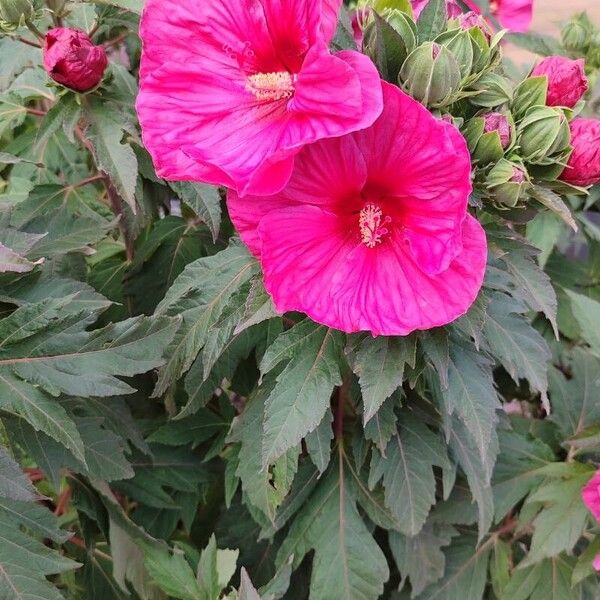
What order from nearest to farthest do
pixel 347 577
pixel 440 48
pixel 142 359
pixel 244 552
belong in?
pixel 440 48
pixel 142 359
pixel 347 577
pixel 244 552

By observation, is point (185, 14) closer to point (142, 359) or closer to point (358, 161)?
point (358, 161)

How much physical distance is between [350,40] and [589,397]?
28.3 inches

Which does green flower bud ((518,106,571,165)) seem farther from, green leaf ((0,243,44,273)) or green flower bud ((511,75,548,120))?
green leaf ((0,243,44,273))

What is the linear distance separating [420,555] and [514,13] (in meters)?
0.84

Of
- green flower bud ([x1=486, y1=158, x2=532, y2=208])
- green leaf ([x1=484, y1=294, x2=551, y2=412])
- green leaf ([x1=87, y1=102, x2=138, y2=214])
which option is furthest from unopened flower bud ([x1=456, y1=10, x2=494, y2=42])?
green leaf ([x1=87, y1=102, x2=138, y2=214])

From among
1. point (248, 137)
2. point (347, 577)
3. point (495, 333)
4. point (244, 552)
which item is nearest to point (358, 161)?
point (248, 137)

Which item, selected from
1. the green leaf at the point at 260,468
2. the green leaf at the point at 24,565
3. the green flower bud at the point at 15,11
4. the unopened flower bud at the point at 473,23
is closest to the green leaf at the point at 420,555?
the green leaf at the point at 260,468

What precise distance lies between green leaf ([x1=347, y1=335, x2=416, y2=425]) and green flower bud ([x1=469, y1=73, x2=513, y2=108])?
0.22 metres

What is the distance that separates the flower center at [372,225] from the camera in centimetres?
63

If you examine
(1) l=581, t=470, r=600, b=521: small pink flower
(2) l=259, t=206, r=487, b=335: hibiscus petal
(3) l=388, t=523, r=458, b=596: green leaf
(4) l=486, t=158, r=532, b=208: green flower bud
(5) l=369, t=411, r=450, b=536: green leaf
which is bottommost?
(3) l=388, t=523, r=458, b=596: green leaf

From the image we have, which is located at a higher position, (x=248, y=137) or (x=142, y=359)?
(x=248, y=137)

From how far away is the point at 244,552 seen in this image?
41.6 inches

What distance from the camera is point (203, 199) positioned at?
2.64 feet

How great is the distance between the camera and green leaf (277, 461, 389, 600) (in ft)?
3.04
